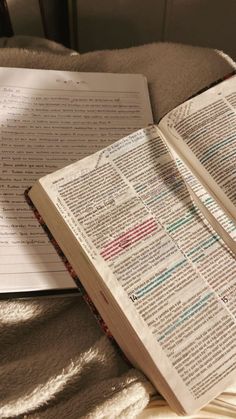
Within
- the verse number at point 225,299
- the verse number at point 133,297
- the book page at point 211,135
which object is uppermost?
the book page at point 211,135

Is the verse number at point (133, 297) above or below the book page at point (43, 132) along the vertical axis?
below

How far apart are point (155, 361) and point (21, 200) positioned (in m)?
0.22

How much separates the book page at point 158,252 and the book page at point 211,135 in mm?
23

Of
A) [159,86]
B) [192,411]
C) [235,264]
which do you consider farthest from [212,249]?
[159,86]

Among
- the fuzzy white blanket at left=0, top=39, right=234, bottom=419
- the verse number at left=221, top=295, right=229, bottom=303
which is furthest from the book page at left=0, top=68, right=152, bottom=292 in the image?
the verse number at left=221, top=295, right=229, bottom=303

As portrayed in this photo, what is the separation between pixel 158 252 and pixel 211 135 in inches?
5.6

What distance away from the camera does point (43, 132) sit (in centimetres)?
56

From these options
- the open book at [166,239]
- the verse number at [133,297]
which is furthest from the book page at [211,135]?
the verse number at [133,297]

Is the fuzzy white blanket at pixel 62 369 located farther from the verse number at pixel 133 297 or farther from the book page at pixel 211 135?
the book page at pixel 211 135

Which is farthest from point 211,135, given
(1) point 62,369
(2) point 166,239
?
(1) point 62,369

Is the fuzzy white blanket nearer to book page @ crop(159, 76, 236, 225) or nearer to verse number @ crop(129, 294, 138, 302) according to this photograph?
verse number @ crop(129, 294, 138, 302)

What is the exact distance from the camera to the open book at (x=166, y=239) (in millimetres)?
408

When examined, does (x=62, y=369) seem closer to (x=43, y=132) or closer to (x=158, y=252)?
(x=158, y=252)

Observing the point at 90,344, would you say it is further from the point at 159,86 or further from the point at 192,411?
the point at 159,86
